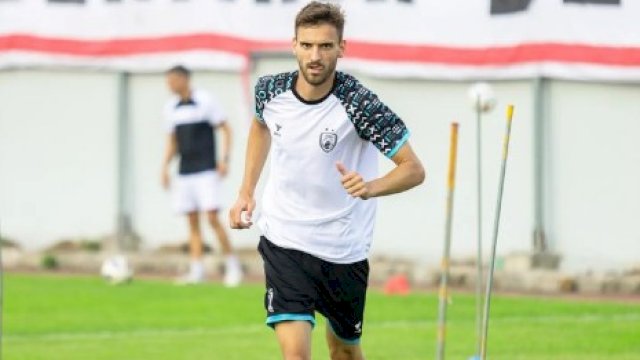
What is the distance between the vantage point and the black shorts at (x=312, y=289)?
442 inches

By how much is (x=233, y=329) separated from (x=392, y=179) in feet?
26.4

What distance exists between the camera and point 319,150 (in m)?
11.1

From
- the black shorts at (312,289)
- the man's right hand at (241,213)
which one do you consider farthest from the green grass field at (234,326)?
the man's right hand at (241,213)

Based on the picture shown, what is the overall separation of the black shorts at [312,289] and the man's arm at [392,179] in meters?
0.79

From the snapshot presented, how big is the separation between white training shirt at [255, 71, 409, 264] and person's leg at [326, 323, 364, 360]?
1.64 ft

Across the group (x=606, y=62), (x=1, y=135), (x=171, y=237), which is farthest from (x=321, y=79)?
(x=1, y=135)

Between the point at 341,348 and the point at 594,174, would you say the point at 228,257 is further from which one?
the point at 341,348

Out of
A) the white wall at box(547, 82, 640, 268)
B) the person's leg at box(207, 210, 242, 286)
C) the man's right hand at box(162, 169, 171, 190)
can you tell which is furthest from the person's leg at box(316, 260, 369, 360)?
the man's right hand at box(162, 169, 171, 190)

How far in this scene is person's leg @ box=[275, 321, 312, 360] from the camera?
10.9m

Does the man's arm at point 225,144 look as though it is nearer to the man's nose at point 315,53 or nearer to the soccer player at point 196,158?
the soccer player at point 196,158

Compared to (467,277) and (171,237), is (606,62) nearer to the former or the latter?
(467,277)

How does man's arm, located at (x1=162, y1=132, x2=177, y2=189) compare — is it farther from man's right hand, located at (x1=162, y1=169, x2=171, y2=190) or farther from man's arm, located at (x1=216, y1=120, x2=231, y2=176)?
man's arm, located at (x1=216, y1=120, x2=231, y2=176)

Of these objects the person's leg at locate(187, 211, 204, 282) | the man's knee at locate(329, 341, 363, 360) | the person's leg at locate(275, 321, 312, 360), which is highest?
the person's leg at locate(275, 321, 312, 360)

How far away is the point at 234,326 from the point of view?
1884cm
